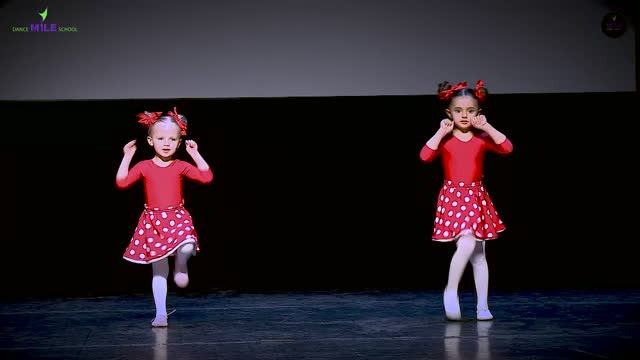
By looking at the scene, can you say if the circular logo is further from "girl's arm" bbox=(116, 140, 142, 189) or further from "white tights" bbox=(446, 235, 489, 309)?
"girl's arm" bbox=(116, 140, 142, 189)

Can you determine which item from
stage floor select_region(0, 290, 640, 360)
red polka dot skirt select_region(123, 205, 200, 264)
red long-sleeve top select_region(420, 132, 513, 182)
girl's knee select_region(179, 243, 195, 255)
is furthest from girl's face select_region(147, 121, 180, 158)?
red long-sleeve top select_region(420, 132, 513, 182)

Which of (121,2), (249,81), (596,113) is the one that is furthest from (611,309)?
(121,2)

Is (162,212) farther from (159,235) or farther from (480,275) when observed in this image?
(480,275)

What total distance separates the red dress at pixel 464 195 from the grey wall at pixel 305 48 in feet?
3.66

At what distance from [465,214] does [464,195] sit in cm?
10

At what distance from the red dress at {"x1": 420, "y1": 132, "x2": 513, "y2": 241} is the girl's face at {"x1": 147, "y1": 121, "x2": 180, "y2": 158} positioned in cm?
119

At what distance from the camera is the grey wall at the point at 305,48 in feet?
17.7

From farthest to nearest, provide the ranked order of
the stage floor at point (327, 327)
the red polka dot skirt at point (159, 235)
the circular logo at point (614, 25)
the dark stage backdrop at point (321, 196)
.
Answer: the dark stage backdrop at point (321, 196) < the circular logo at point (614, 25) < the red polka dot skirt at point (159, 235) < the stage floor at point (327, 327)

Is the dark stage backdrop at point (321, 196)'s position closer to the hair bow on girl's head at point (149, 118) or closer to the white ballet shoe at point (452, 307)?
the hair bow on girl's head at point (149, 118)

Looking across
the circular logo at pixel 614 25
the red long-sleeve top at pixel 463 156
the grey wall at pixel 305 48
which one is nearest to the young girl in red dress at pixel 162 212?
Answer: the grey wall at pixel 305 48

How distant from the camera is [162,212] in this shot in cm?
438

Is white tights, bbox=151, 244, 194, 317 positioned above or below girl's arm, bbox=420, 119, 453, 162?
below

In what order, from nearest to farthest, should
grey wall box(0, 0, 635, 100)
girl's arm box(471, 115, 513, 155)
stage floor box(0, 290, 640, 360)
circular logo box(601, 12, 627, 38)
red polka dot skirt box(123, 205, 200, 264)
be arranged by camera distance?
stage floor box(0, 290, 640, 360) < red polka dot skirt box(123, 205, 200, 264) < girl's arm box(471, 115, 513, 155) < grey wall box(0, 0, 635, 100) < circular logo box(601, 12, 627, 38)

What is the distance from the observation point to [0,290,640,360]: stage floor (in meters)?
3.56
